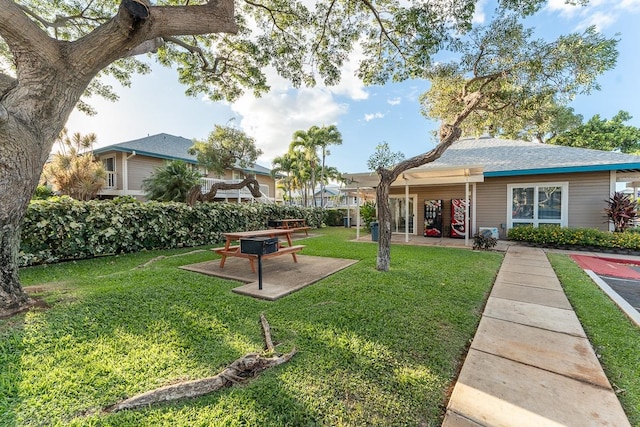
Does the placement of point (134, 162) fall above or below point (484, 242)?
above

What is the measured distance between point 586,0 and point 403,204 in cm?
998

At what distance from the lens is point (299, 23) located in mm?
7445

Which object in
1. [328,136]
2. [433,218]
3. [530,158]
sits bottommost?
[433,218]

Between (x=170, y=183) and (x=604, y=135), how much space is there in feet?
120

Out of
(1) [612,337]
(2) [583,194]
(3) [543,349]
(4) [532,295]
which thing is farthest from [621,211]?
(3) [543,349]

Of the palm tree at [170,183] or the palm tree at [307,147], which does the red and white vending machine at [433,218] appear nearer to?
the palm tree at [170,183]

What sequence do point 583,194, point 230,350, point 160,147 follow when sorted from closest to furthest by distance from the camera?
point 230,350 < point 583,194 < point 160,147

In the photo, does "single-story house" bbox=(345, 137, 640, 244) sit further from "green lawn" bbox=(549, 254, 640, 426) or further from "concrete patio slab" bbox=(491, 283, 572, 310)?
"green lawn" bbox=(549, 254, 640, 426)

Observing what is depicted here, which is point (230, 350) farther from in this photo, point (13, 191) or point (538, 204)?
point (538, 204)

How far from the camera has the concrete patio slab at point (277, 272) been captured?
4.36 m

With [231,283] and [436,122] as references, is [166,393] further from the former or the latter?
[436,122]

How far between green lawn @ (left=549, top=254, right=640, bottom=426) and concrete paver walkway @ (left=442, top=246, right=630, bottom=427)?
0.28 feet

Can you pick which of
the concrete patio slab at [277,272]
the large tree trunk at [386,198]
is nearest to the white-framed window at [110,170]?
the concrete patio slab at [277,272]

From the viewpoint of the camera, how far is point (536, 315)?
3654mm
